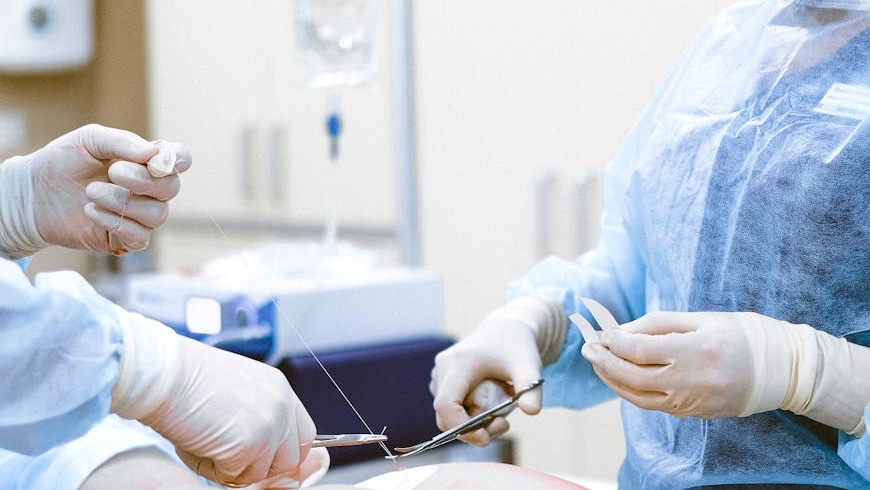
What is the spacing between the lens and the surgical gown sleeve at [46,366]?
0.84 metres

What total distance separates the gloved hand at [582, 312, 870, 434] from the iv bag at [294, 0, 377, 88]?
1423 millimetres

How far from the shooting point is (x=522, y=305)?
133 centimetres

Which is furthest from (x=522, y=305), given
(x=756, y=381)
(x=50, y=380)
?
(x=50, y=380)

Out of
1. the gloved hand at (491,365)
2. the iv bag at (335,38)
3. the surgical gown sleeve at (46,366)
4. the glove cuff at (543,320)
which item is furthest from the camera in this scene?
the iv bag at (335,38)

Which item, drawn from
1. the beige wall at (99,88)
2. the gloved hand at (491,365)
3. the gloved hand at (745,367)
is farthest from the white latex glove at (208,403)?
the beige wall at (99,88)

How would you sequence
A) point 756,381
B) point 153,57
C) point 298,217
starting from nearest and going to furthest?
point 756,381
point 153,57
point 298,217

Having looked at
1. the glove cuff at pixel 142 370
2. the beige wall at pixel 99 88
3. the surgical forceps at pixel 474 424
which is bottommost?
the surgical forceps at pixel 474 424

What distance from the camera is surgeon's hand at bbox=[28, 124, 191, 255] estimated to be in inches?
37.9

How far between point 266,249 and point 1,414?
1294mm

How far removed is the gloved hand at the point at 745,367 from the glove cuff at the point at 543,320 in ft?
0.85

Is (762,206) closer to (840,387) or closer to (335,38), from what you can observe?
(840,387)

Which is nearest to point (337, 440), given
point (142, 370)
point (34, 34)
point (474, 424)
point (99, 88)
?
point (474, 424)

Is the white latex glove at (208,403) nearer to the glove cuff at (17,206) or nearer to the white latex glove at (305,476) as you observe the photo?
the white latex glove at (305,476)

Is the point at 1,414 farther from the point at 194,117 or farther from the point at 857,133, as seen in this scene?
the point at 194,117
